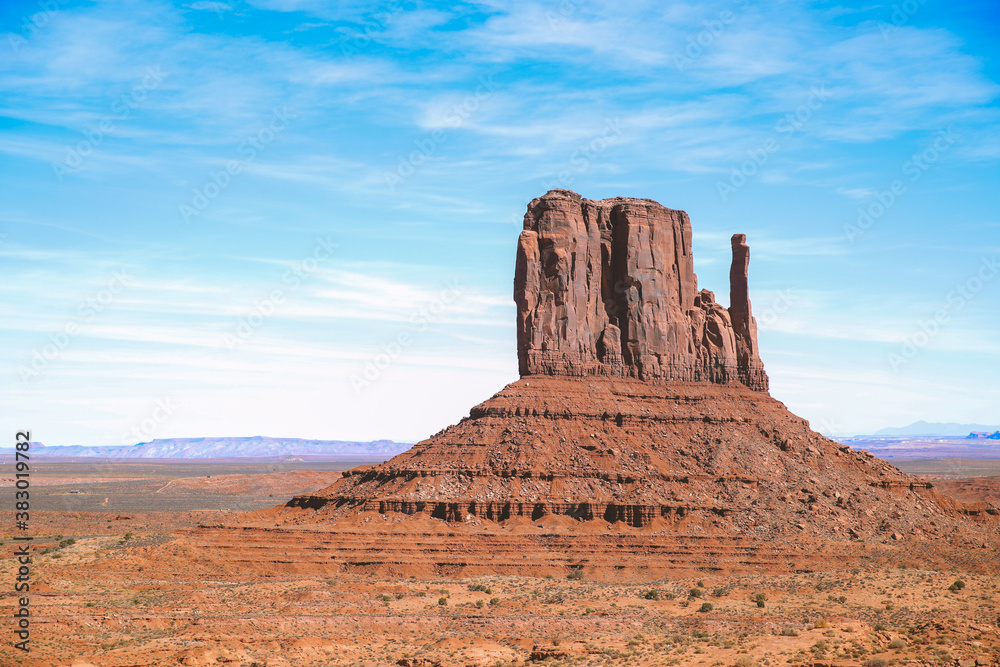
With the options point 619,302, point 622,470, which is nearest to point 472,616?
point 622,470

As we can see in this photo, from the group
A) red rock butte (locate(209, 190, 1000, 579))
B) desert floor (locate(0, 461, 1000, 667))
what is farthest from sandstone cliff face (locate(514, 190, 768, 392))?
desert floor (locate(0, 461, 1000, 667))

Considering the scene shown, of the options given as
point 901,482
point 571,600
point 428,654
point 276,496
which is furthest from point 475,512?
point 276,496

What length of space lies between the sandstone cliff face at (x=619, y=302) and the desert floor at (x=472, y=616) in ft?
65.3

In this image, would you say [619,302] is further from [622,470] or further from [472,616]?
[472,616]

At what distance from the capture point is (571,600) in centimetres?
5434

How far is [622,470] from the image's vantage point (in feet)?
228

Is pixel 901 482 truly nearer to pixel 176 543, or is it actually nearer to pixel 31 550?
Result: pixel 176 543

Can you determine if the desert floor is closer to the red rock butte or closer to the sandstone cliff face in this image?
the red rock butte

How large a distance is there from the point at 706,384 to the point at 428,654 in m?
41.6

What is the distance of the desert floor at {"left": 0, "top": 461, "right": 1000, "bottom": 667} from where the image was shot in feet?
132

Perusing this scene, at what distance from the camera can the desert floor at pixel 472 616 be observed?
1587 inches

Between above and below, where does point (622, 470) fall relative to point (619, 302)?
below

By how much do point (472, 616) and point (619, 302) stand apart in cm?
3407

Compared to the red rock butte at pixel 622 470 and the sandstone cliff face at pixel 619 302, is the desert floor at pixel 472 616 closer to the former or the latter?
the red rock butte at pixel 622 470
